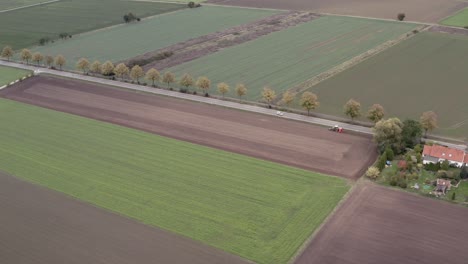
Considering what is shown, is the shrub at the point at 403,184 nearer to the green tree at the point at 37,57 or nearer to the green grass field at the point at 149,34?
the green grass field at the point at 149,34

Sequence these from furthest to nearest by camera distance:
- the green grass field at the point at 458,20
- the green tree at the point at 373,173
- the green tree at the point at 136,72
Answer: the green grass field at the point at 458,20 < the green tree at the point at 136,72 < the green tree at the point at 373,173

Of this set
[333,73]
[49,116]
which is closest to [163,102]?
[49,116]

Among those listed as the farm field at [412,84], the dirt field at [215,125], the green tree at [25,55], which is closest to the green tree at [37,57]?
the green tree at [25,55]

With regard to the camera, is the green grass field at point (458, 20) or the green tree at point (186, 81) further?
the green grass field at point (458, 20)

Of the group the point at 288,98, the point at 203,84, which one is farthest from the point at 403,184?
the point at 203,84

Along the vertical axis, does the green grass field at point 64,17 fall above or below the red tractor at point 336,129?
above

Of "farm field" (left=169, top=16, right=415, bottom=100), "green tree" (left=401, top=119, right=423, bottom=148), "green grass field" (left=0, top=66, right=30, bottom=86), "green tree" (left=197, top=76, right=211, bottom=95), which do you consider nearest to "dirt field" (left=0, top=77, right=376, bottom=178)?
"green tree" (left=197, top=76, right=211, bottom=95)

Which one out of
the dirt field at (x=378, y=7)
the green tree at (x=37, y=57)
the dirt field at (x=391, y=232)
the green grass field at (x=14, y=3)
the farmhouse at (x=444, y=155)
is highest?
the dirt field at (x=378, y=7)
